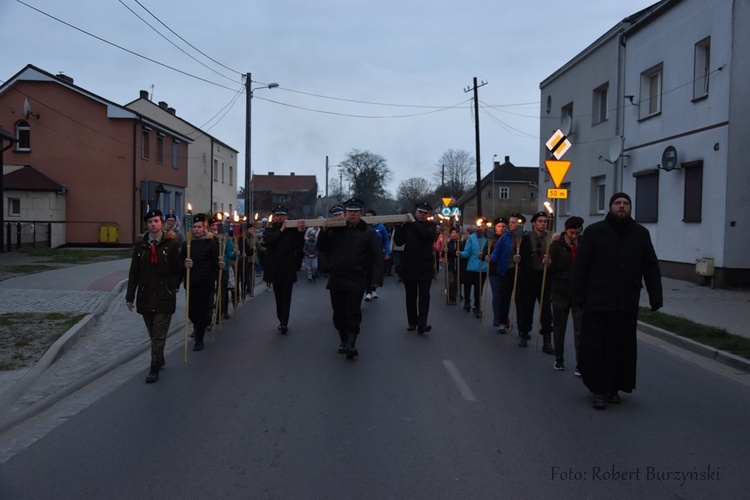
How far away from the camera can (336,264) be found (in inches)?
361

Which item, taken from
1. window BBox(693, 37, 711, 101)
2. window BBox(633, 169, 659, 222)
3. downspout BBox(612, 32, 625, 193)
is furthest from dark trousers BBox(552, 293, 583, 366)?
downspout BBox(612, 32, 625, 193)

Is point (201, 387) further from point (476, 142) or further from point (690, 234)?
point (476, 142)

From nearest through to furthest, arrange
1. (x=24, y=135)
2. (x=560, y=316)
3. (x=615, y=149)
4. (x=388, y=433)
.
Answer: (x=388, y=433) < (x=560, y=316) < (x=615, y=149) < (x=24, y=135)

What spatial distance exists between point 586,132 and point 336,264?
62.7 ft

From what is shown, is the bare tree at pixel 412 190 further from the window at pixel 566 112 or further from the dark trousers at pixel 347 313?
the dark trousers at pixel 347 313

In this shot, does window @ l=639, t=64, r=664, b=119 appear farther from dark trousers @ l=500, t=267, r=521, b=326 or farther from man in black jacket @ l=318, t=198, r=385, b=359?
man in black jacket @ l=318, t=198, r=385, b=359

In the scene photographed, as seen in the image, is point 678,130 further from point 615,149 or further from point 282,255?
point 282,255

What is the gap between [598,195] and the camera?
82.7 feet

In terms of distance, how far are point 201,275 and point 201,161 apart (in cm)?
4031

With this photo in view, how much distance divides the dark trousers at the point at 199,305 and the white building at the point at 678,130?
39.8ft

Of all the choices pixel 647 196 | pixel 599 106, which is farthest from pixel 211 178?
pixel 647 196

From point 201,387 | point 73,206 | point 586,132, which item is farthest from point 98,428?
point 73,206

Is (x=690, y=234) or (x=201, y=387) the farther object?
(x=690, y=234)

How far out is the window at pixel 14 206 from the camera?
31.6 m
